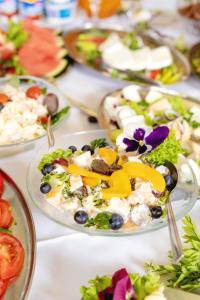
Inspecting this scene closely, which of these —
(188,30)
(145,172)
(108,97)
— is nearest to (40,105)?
(108,97)

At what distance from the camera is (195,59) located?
73.9 inches

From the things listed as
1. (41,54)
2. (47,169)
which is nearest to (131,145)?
(47,169)

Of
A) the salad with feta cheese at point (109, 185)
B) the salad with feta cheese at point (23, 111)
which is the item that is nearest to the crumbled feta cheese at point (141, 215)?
the salad with feta cheese at point (109, 185)

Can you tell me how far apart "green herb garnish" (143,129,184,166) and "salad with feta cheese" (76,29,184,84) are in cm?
58

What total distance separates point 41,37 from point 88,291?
1260 mm

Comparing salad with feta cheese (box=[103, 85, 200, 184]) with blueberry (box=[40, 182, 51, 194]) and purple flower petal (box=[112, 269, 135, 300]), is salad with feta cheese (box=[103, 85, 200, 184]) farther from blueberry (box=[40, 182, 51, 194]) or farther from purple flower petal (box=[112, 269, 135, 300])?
purple flower petal (box=[112, 269, 135, 300])

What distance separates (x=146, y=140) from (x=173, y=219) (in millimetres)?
248

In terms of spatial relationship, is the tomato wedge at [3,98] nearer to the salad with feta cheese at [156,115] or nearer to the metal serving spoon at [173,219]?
the salad with feta cheese at [156,115]

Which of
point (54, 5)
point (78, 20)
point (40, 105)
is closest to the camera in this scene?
point (40, 105)

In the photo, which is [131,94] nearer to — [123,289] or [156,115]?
[156,115]

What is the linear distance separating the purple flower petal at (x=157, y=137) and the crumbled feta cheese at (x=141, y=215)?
0.20m

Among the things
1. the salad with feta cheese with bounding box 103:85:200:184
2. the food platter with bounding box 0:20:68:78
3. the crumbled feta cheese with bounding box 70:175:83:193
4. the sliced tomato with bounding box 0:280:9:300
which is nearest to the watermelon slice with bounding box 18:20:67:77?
the food platter with bounding box 0:20:68:78

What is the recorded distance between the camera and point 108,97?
1.52 metres

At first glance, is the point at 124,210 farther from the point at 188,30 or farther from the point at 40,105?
the point at 188,30
